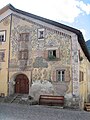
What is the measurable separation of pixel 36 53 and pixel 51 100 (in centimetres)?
454

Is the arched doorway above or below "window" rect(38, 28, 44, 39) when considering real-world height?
below

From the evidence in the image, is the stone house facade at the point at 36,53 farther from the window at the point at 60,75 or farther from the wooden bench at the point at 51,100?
the wooden bench at the point at 51,100

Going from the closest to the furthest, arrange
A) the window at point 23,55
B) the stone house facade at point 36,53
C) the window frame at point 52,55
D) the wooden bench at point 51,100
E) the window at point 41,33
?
the wooden bench at point 51,100
the stone house facade at point 36,53
the window frame at point 52,55
the window at point 41,33
the window at point 23,55

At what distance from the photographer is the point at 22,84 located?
21.6 metres

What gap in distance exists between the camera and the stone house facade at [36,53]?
63.5 feet

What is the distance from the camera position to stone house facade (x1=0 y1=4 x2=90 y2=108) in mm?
19344

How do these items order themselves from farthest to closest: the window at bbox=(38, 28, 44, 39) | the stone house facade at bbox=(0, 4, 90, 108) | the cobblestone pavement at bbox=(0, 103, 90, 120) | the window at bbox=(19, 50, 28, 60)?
the window at bbox=(19, 50, 28, 60)
the window at bbox=(38, 28, 44, 39)
the stone house facade at bbox=(0, 4, 90, 108)
the cobblestone pavement at bbox=(0, 103, 90, 120)

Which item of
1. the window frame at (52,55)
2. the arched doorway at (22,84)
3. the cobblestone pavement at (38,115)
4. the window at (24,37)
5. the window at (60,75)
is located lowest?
the cobblestone pavement at (38,115)

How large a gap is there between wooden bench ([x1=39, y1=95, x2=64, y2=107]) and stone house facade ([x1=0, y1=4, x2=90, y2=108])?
495 millimetres

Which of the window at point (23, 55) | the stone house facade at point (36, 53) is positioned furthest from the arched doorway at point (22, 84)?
the window at point (23, 55)

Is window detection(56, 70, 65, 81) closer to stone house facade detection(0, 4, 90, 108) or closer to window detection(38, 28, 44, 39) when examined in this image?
stone house facade detection(0, 4, 90, 108)

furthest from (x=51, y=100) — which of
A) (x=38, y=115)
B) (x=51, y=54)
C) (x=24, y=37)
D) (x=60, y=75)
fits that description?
(x=24, y=37)

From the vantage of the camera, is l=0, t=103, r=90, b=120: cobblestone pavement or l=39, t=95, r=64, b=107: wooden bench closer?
l=0, t=103, r=90, b=120: cobblestone pavement

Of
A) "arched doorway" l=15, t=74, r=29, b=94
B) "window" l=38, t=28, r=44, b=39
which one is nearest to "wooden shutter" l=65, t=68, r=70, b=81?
"window" l=38, t=28, r=44, b=39
